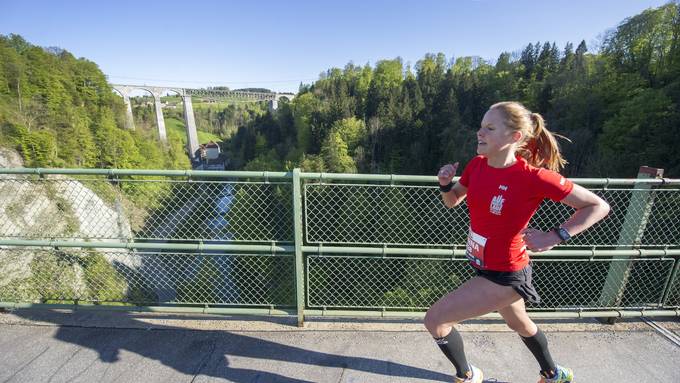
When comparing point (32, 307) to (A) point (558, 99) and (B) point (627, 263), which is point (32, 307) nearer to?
(B) point (627, 263)

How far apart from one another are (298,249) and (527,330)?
174 cm

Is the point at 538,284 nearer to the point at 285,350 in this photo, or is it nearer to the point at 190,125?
the point at 285,350

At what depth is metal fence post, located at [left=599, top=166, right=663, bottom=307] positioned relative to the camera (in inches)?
116

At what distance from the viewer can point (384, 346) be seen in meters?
2.81

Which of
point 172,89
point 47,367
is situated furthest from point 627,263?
point 172,89

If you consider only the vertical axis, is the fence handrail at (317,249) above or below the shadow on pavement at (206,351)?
above

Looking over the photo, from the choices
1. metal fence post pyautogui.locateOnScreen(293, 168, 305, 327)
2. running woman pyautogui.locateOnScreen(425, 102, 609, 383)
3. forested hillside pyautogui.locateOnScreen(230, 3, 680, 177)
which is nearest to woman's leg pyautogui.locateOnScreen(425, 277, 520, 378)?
running woman pyautogui.locateOnScreen(425, 102, 609, 383)

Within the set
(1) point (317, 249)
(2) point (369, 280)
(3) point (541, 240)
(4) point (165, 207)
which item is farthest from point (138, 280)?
(3) point (541, 240)

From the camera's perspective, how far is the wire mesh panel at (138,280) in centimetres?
368

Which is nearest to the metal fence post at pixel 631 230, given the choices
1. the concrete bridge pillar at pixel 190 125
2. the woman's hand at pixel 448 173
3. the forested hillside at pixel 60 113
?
the woman's hand at pixel 448 173

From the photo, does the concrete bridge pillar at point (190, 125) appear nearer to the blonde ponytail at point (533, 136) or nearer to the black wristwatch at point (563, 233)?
the blonde ponytail at point (533, 136)

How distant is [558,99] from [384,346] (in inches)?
1547

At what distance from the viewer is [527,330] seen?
202 cm

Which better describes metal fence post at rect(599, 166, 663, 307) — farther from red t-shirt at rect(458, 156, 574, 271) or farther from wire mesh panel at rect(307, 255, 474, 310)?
red t-shirt at rect(458, 156, 574, 271)
